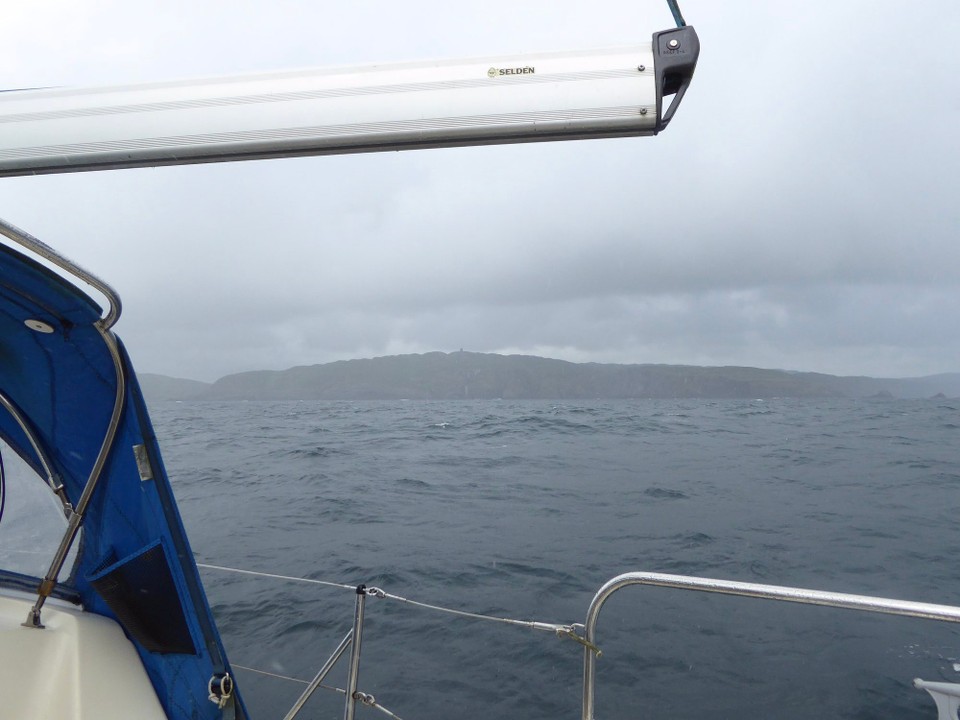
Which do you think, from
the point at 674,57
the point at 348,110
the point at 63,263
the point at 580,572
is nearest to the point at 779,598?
the point at 674,57

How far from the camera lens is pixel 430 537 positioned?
10.7 meters

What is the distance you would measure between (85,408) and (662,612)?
21.8 ft

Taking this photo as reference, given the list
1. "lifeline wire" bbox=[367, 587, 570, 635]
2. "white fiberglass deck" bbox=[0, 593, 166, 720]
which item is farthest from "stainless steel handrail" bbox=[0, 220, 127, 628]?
"lifeline wire" bbox=[367, 587, 570, 635]

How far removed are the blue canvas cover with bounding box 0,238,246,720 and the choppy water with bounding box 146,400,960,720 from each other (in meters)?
2.80

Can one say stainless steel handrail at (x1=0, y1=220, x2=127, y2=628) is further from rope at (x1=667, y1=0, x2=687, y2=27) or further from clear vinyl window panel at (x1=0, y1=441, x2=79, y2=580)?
rope at (x1=667, y1=0, x2=687, y2=27)

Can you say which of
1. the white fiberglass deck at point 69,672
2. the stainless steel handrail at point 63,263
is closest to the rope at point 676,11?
the stainless steel handrail at point 63,263

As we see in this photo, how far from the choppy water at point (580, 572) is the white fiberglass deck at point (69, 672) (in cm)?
275

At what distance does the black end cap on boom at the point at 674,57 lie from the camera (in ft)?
4.83

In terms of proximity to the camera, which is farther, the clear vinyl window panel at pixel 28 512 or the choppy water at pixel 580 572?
the choppy water at pixel 580 572

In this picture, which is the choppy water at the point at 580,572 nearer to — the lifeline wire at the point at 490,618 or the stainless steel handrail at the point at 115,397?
the lifeline wire at the point at 490,618

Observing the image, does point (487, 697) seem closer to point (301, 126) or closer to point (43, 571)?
point (43, 571)

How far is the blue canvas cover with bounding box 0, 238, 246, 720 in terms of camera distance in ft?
8.25

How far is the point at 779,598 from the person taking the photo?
6.73 ft

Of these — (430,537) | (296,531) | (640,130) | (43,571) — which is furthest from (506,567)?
(640,130)
